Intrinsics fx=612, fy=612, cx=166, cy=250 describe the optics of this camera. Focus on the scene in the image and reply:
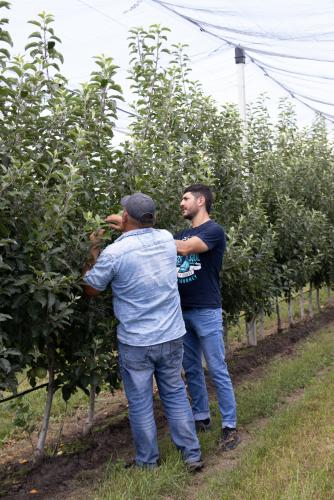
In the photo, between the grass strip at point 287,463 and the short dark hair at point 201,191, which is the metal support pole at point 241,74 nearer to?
the short dark hair at point 201,191

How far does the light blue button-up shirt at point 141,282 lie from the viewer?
162 inches

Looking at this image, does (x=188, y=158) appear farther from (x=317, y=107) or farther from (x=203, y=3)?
(x=317, y=107)

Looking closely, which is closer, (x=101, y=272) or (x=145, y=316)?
(x=101, y=272)

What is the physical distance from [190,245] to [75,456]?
1.91 meters

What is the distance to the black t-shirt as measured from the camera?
4.93 m

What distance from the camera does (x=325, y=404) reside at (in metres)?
5.70

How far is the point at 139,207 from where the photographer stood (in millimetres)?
4242

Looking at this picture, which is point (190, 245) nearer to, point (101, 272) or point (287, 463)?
point (101, 272)

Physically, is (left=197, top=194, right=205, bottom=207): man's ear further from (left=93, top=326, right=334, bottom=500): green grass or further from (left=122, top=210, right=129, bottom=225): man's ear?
(left=93, top=326, right=334, bottom=500): green grass

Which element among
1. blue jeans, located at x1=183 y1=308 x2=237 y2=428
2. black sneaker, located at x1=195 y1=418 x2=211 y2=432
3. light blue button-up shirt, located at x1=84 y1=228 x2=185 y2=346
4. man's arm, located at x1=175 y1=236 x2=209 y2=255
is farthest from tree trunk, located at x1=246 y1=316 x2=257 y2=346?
light blue button-up shirt, located at x1=84 y1=228 x2=185 y2=346

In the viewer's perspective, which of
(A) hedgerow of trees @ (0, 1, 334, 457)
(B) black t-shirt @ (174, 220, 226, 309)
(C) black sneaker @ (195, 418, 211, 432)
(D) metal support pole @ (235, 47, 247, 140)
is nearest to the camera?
(A) hedgerow of trees @ (0, 1, 334, 457)

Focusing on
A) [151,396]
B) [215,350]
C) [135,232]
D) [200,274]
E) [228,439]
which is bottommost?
[228,439]

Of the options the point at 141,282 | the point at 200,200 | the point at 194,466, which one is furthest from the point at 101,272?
the point at 194,466

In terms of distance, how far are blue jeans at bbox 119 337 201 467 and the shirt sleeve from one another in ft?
1.71
